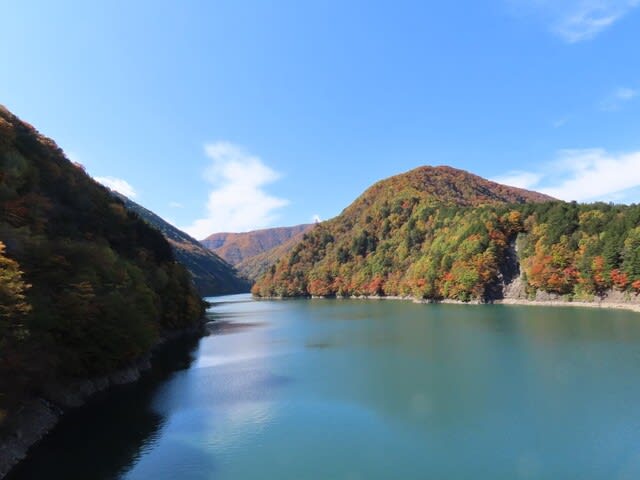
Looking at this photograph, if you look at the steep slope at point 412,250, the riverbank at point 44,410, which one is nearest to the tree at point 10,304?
the riverbank at point 44,410

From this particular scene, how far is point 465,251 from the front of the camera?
104m

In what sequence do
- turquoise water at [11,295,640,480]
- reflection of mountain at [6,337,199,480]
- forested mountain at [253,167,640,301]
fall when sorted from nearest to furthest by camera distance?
1. turquoise water at [11,295,640,480]
2. reflection of mountain at [6,337,199,480]
3. forested mountain at [253,167,640,301]

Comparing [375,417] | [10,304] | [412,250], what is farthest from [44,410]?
[412,250]

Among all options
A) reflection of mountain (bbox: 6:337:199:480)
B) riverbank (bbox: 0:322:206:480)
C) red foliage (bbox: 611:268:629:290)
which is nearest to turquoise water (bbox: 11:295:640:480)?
reflection of mountain (bbox: 6:337:199:480)

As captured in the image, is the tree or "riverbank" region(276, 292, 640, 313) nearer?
the tree

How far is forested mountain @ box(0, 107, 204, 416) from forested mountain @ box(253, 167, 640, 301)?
2736 inches

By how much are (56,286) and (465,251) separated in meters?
93.0

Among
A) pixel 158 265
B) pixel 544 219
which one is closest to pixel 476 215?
pixel 544 219

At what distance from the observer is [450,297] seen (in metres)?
101

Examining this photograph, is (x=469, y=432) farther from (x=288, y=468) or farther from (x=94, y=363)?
(x=94, y=363)

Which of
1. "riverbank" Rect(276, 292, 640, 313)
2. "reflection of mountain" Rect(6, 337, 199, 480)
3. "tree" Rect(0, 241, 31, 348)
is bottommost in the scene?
"reflection of mountain" Rect(6, 337, 199, 480)

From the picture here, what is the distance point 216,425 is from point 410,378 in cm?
1441

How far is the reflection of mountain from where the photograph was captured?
58.6 ft

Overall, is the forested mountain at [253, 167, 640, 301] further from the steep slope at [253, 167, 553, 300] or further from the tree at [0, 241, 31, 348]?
the tree at [0, 241, 31, 348]
